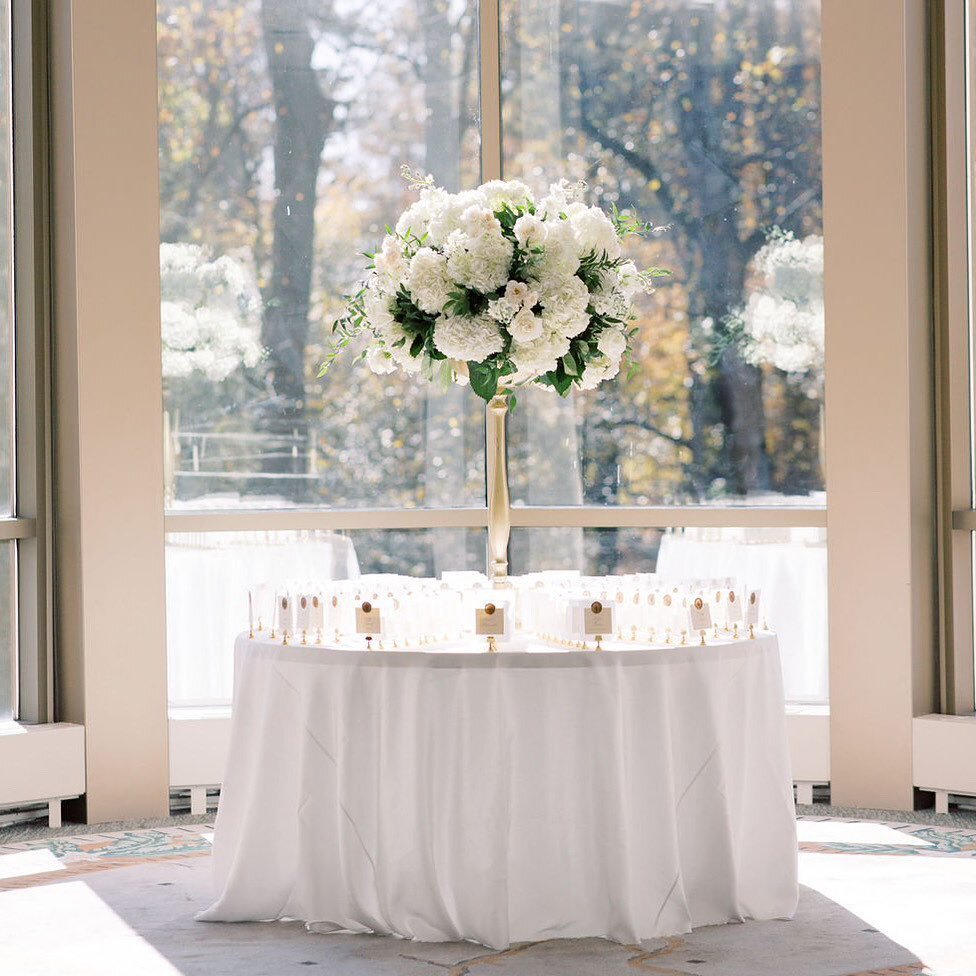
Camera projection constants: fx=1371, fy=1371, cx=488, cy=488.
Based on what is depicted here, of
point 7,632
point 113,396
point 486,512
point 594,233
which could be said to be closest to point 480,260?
point 594,233

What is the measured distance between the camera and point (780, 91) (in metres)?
5.51

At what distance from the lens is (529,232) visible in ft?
11.8

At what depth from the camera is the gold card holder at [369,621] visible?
356 centimetres

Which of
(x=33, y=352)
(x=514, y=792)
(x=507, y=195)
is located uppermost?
(x=507, y=195)

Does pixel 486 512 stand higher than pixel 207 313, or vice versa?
pixel 207 313

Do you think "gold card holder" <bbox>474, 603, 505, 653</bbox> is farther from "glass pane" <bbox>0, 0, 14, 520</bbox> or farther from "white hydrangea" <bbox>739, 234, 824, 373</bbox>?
"glass pane" <bbox>0, 0, 14, 520</bbox>

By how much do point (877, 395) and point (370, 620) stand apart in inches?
97.5

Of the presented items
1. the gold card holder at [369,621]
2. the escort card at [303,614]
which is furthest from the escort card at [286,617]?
the gold card holder at [369,621]

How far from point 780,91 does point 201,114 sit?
233 cm

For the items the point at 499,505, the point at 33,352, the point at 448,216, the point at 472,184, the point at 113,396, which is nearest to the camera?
the point at 448,216

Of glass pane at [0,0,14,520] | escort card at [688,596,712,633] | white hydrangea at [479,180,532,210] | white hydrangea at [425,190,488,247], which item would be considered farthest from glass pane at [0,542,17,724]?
escort card at [688,596,712,633]

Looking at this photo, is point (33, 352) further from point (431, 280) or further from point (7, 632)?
point (431, 280)

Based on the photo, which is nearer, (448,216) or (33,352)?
(448,216)

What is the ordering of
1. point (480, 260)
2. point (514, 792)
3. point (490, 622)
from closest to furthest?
point (514, 792), point (490, 622), point (480, 260)
